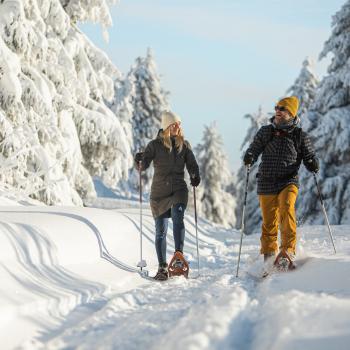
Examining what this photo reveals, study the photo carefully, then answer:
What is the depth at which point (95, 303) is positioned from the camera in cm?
531

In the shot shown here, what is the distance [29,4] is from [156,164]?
7494mm

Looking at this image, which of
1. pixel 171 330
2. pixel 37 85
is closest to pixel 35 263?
pixel 171 330

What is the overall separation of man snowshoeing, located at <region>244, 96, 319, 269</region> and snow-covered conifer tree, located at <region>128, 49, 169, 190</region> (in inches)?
1264

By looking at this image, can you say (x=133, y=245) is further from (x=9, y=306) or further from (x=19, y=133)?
(x=9, y=306)

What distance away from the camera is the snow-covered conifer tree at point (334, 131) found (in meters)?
19.8

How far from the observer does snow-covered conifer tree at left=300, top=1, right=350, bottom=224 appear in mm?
19844

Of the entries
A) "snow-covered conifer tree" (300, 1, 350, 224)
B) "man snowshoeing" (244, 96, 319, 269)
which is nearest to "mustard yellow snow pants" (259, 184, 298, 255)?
"man snowshoeing" (244, 96, 319, 269)

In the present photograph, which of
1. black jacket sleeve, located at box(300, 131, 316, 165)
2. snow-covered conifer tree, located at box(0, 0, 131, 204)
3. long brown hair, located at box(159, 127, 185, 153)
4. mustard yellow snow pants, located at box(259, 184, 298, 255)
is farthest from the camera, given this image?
snow-covered conifer tree, located at box(0, 0, 131, 204)

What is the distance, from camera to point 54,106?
47.2ft

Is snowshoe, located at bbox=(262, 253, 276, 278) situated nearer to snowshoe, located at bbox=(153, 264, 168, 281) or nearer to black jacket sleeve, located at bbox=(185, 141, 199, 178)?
snowshoe, located at bbox=(153, 264, 168, 281)

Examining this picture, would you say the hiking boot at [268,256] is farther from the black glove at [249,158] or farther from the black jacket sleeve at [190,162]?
the black jacket sleeve at [190,162]

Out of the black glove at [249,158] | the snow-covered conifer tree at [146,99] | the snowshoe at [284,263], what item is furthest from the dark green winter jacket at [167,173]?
the snow-covered conifer tree at [146,99]

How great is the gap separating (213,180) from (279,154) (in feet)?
111

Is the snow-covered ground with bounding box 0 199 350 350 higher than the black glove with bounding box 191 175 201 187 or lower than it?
lower
